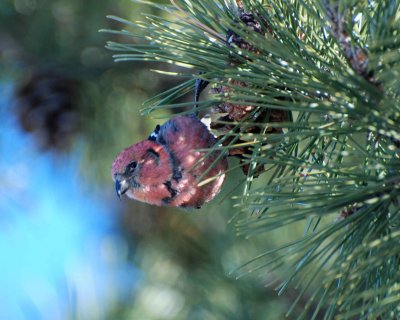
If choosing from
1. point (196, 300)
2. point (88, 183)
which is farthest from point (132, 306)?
point (88, 183)

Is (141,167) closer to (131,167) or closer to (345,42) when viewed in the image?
(131,167)

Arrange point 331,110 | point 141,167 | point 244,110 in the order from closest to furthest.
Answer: point 331,110
point 244,110
point 141,167

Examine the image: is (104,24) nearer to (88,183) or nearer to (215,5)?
(88,183)

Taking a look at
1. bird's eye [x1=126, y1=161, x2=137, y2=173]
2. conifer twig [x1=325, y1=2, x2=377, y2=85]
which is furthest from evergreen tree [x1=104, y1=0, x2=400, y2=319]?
bird's eye [x1=126, y1=161, x2=137, y2=173]

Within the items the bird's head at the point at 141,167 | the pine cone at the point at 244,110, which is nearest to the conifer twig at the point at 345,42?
the pine cone at the point at 244,110

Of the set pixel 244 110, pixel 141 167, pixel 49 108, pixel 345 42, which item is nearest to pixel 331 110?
pixel 345 42

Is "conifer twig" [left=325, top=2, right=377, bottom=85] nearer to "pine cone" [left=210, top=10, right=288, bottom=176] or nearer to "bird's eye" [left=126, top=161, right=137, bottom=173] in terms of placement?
"pine cone" [left=210, top=10, right=288, bottom=176]

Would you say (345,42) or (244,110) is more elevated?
(345,42)
